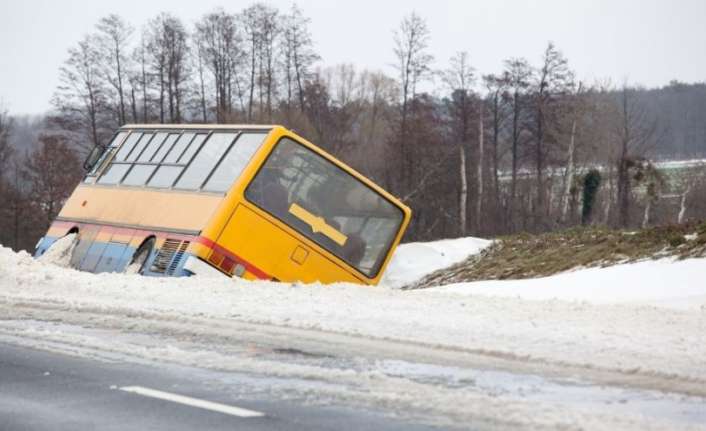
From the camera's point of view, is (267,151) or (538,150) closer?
(267,151)

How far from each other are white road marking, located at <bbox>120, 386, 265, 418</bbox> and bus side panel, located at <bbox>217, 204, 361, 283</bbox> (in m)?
11.6

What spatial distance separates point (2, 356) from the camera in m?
10.7

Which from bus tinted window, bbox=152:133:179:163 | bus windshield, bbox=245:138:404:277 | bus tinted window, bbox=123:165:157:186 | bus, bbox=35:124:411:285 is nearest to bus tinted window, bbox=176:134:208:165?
bus, bbox=35:124:411:285

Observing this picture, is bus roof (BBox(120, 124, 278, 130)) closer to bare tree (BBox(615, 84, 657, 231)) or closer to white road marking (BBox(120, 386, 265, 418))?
white road marking (BBox(120, 386, 265, 418))

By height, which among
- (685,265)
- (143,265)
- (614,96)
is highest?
(614,96)

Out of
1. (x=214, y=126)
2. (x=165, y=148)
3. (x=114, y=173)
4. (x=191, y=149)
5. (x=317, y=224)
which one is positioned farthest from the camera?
(x=114, y=173)

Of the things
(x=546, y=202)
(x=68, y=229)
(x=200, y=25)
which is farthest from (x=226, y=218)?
(x=200, y=25)

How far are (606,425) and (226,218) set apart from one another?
45.3 ft

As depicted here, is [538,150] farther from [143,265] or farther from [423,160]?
[143,265]

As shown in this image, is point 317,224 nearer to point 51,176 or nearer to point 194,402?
point 194,402

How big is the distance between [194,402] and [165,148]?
639 inches

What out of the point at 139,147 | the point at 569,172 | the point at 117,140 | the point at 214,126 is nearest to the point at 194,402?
the point at 214,126

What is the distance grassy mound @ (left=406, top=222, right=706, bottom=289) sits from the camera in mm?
23562

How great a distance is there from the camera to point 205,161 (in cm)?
2214
